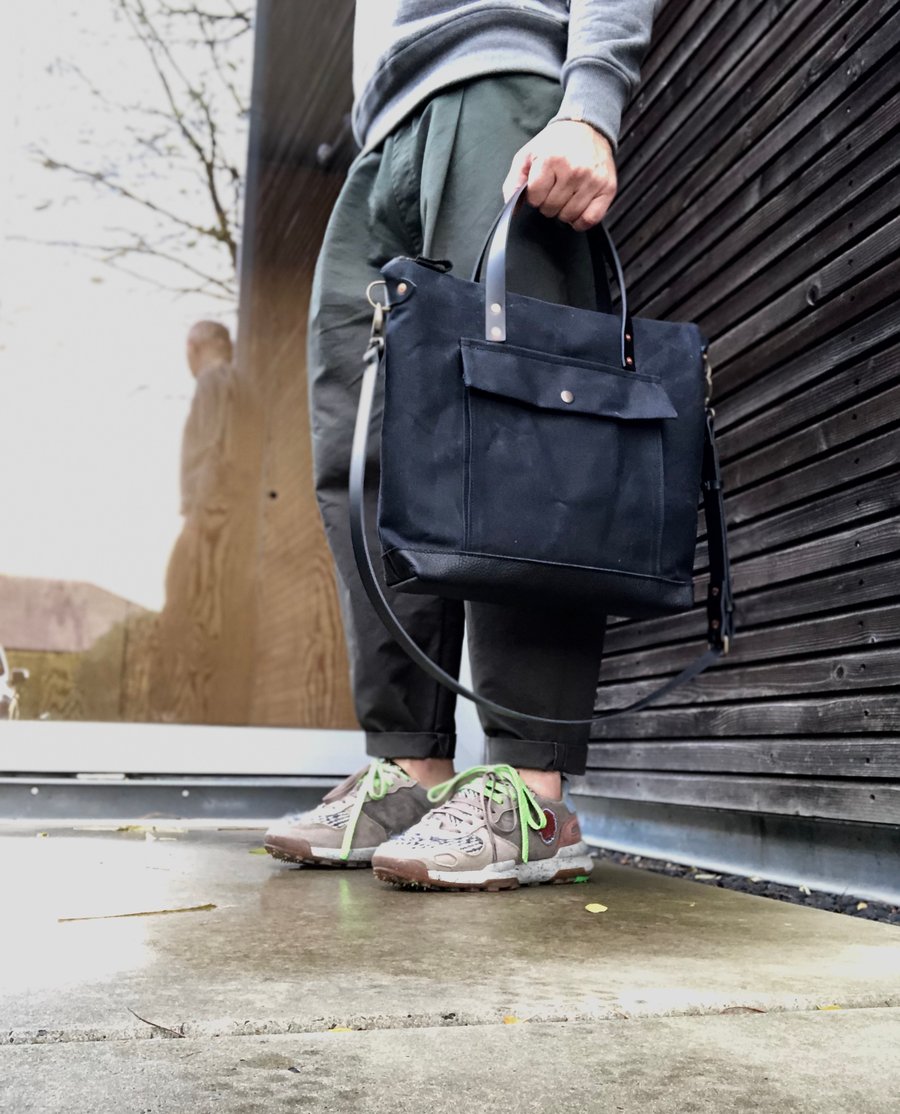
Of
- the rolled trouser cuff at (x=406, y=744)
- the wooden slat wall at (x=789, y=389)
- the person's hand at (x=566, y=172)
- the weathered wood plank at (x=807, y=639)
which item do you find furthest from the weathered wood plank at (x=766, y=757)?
the person's hand at (x=566, y=172)

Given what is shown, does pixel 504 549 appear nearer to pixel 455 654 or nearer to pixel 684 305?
pixel 455 654

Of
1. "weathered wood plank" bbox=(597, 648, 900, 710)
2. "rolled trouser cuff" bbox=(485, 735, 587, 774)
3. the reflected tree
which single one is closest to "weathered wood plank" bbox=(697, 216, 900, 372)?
"weathered wood plank" bbox=(597, 648, 900, 710)

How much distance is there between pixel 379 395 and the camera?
1.70 meters

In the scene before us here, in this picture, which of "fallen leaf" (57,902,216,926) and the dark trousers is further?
the dark trousers

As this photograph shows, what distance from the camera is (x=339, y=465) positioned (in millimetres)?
1758

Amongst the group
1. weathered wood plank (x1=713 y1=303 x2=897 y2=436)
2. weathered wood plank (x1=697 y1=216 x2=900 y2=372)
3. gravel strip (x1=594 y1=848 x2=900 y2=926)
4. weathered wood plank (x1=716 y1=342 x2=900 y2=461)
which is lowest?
gravel strip (x1=594 y1=848 x2=900 y2=926)

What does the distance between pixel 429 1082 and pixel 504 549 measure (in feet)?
2.56

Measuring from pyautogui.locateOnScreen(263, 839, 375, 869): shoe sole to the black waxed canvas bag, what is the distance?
362 mm

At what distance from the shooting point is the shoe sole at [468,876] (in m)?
1.37

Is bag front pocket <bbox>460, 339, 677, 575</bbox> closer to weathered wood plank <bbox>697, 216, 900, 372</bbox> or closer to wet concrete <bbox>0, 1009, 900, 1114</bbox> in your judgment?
weathered wood plank <bbox>697, 216, 900, 372</bbox>

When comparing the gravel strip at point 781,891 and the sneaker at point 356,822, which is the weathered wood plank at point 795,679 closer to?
the gravel strip at point 781,891

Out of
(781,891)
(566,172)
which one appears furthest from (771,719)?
(566,172)

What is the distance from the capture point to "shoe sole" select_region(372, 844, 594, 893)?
1365 millimetres

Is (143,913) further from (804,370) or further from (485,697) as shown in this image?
(804,370)
